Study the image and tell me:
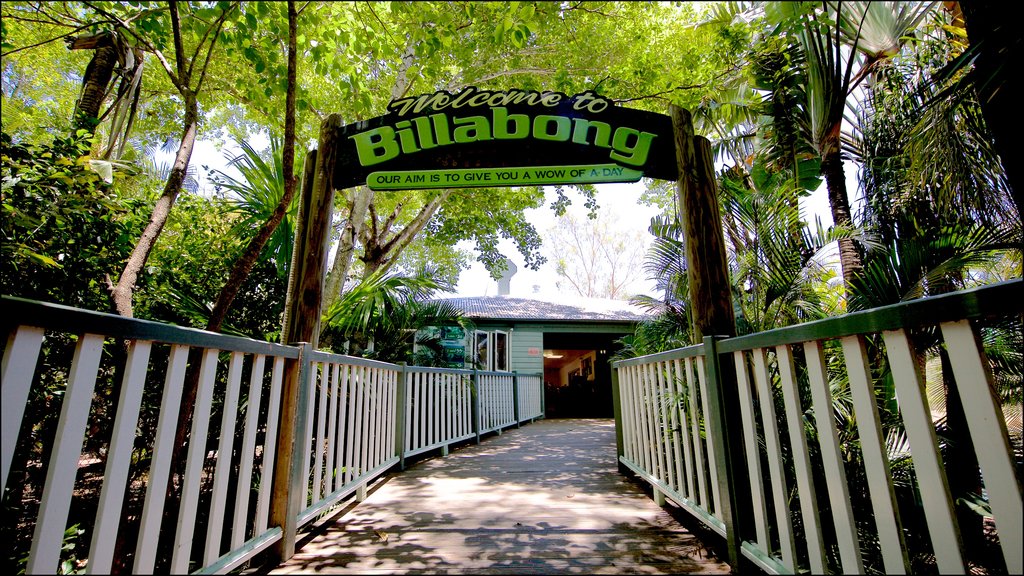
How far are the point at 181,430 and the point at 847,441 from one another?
4.02 meters

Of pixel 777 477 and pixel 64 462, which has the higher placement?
pixel 64 462

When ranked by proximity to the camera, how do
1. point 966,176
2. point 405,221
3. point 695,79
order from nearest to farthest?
point 966,176
point 695,79
point 405,221

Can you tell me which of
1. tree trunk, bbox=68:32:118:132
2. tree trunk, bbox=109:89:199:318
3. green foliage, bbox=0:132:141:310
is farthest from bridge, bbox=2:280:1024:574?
tree trunk, bbox=68:32:118:132

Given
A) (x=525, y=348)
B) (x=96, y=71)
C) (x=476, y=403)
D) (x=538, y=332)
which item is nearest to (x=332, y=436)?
(x=96, y=71)

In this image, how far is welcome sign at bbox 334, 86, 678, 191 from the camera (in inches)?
99.7

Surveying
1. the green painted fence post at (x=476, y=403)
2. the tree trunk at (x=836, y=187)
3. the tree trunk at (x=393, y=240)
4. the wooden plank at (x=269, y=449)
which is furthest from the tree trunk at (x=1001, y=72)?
the tree trunk at (x=393, y=240)

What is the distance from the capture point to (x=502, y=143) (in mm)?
2613

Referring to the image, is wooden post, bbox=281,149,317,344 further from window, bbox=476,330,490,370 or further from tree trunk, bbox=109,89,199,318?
window, bbox=476,330,490,370

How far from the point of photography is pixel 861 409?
1129 millimetres


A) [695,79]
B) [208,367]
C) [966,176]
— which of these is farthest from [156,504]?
[966,176]

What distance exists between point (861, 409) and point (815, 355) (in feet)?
0.70

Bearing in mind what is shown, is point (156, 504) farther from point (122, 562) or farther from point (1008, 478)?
point (122, 562)

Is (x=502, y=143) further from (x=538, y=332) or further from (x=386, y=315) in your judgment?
(x=538, y=332)

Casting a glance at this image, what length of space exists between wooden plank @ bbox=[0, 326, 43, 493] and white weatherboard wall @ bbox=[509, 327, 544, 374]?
377 inches
